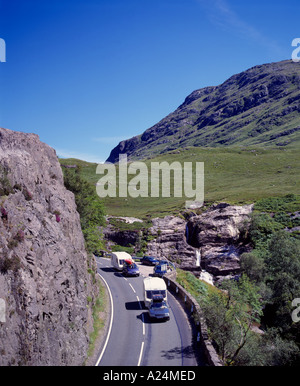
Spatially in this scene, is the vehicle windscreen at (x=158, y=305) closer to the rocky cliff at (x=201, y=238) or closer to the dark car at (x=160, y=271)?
the dark car at (x=160, y=271)

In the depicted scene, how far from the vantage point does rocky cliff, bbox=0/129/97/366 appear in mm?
14930

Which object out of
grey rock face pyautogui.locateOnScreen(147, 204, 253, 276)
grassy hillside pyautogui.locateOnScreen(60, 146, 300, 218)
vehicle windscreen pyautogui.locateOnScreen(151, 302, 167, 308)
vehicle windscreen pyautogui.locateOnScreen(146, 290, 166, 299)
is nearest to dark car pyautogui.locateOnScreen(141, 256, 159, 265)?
grey rock face pyautogui.locateOnScreen(147, 204, 253, 276)

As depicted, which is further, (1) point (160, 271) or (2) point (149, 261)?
(2) point (149, 261)

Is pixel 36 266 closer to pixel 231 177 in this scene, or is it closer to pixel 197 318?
pixel 197 318

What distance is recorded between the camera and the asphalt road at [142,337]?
21172 mm

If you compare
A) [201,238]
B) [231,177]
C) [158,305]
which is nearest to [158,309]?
[158,305]

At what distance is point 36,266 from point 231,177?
124 m

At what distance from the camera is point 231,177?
13312 cm

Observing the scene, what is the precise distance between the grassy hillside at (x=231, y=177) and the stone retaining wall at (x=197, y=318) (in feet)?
144

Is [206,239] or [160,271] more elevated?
[206,239]

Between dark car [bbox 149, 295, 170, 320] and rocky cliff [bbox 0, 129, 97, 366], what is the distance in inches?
240

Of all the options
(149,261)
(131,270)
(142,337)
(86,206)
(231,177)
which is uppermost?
(231,177)
